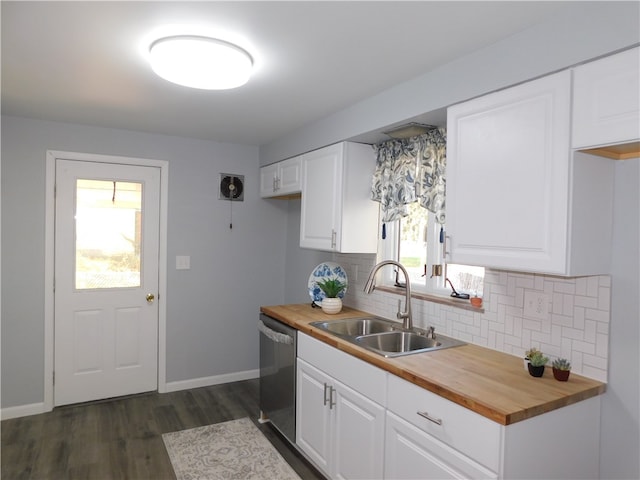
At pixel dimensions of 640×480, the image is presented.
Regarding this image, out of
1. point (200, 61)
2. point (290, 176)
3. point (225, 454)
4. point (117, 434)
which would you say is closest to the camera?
point (200, 61)

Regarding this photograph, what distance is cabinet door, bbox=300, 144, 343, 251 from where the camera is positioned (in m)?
2.89

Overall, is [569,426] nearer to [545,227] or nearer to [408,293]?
[545,227]

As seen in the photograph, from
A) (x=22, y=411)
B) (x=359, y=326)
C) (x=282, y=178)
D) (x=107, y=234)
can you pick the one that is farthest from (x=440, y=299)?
(x=22, y=411)

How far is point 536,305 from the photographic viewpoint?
1990mm

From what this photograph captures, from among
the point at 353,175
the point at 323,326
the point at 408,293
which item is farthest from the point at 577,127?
the point at 323,326

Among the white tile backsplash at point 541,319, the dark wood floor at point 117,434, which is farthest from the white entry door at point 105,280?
the white tile backsplash at point 541,319

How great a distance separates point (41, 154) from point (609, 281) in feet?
12.5

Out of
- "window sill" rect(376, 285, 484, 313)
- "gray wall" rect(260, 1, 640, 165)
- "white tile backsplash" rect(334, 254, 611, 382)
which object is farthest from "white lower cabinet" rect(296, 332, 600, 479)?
"gray wall" rect(260, 1, 640, 165)

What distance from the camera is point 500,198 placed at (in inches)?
69.2

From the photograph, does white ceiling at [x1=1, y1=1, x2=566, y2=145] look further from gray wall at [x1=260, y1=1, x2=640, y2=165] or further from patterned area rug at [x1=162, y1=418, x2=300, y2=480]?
patterned area rug at [x1=162, y1=418, x2=300, y2=480]

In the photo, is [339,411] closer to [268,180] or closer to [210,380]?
[210,380]

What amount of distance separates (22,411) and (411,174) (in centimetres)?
343

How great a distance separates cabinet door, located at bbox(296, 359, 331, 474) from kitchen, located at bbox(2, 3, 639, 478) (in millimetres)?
718

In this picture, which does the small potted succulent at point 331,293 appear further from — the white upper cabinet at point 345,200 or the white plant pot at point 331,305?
the white upper cabinet at point 345,200
